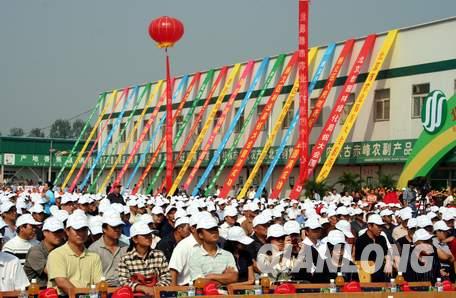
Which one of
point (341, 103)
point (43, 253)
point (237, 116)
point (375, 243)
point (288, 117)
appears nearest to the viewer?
point (43, 253)

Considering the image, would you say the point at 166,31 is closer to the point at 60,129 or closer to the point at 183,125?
the point at 183,125

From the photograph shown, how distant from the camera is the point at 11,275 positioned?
7.97 metres

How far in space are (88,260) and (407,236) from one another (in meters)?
6.18

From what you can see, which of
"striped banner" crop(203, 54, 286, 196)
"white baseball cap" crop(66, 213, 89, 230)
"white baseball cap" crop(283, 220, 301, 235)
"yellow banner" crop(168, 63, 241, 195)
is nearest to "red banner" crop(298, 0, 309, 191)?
"striped banner" crop(203, 54, 286, 196)

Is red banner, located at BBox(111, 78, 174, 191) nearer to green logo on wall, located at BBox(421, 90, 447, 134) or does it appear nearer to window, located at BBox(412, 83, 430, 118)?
window, located at BBox(412, 83, 430, 118)

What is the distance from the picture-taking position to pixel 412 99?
3541cm

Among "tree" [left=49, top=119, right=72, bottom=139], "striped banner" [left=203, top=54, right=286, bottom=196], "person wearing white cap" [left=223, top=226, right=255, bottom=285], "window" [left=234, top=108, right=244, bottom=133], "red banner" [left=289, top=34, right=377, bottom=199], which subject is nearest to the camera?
"person wearing white cap" [left=223, top=226, right=255, bottom=285]

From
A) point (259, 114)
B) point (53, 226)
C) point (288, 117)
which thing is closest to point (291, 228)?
point (53, 226)

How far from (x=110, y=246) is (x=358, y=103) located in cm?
2782

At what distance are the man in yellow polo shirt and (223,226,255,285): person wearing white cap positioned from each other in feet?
5.43

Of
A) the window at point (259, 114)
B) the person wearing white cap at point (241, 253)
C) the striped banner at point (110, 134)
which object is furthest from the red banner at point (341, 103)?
the person wearing white cap at point (241, 253)

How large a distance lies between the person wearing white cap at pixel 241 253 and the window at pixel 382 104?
27.4 m

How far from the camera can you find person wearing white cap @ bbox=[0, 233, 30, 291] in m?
7.91

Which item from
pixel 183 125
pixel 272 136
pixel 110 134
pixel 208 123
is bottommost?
pixel 272 136
